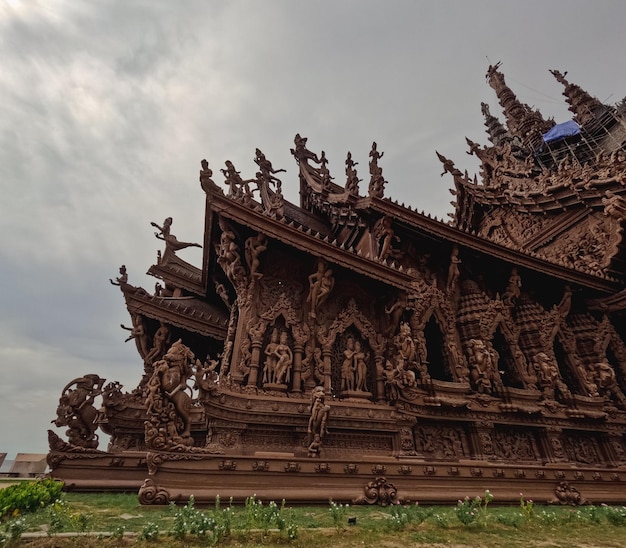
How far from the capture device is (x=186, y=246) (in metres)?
12.9

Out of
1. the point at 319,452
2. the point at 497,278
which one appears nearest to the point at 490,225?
the point at 497,278

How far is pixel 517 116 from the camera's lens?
30406 mm

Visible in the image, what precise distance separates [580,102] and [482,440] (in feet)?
114

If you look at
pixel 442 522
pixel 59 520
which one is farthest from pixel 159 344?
pixel 442 522

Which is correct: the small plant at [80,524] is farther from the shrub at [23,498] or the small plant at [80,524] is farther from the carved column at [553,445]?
the carved column at [553,445]

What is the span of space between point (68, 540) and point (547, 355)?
36.0ft

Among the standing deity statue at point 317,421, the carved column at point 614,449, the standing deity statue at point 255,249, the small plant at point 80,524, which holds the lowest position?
the small plant at point 80,524

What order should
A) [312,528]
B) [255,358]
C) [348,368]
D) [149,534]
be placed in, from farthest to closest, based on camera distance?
[348,368]
[255,358]
[312,528]
[149,534]

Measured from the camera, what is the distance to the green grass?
284 centimetres

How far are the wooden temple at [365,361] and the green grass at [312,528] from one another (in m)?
0.92

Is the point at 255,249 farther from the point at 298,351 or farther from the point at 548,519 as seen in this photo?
the point at 548,519

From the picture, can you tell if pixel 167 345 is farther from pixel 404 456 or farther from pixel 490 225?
pixel 490 225

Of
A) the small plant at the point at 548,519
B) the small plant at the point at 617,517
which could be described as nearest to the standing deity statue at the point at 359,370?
the small plant at the point at 548,519

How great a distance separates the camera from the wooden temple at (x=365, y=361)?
5332mm
